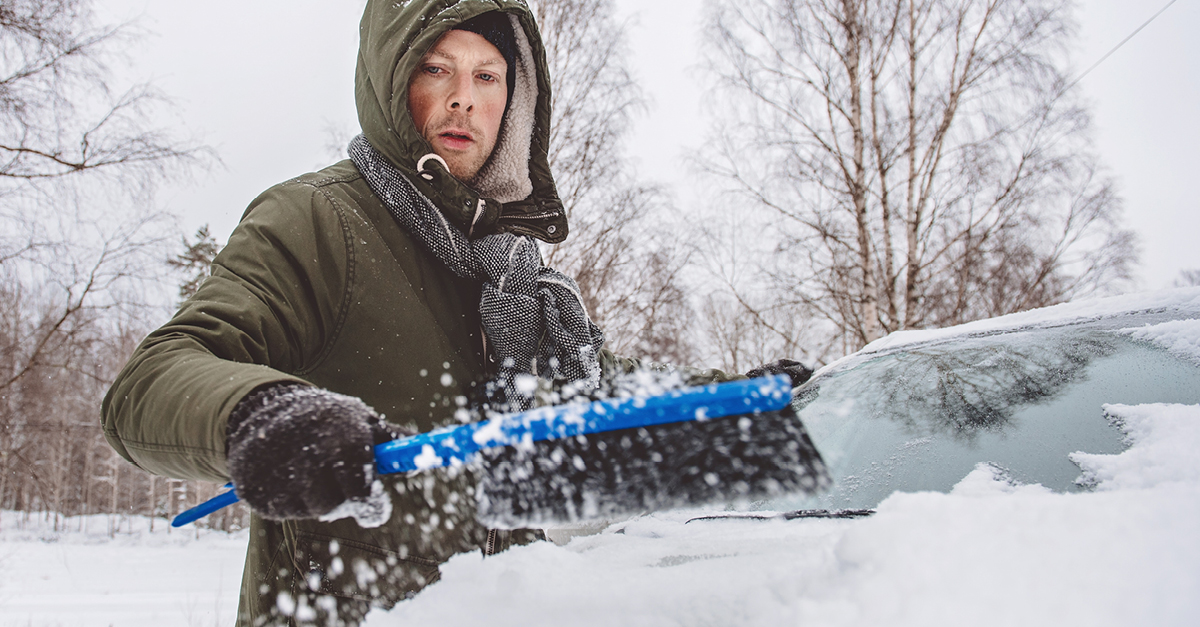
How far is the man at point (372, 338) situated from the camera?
76cm

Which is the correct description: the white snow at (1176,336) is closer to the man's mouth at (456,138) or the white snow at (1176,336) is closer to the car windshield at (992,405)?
the car windshield at (992,405)

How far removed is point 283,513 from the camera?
28.8 inches

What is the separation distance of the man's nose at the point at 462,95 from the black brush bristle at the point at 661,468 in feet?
3.61

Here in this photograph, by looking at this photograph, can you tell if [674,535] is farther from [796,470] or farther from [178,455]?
[178,455]

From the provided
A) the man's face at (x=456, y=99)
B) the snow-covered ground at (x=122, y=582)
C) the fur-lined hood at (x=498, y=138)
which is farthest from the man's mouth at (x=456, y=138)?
the snow-covered ground at (x=122, y=582)

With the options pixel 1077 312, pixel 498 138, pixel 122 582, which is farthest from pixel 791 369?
pixel 122 582

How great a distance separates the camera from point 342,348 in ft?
4.04

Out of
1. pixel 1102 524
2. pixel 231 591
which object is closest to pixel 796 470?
pixel 1102 524

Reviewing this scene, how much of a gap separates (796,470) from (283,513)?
2.12 ft

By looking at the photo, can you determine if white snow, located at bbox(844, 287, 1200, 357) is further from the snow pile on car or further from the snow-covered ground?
the snow-covered ground

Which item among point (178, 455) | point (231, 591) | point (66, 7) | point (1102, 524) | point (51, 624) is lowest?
point (231, 591)

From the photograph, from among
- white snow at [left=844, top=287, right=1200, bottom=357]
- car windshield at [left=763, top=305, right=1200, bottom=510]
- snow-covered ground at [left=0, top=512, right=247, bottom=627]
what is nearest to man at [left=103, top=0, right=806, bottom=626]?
car windshield at [left=763, top=305, right=1200, bottom=510]

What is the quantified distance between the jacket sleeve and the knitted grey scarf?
181 millimetres

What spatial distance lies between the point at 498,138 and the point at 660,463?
132 cm
